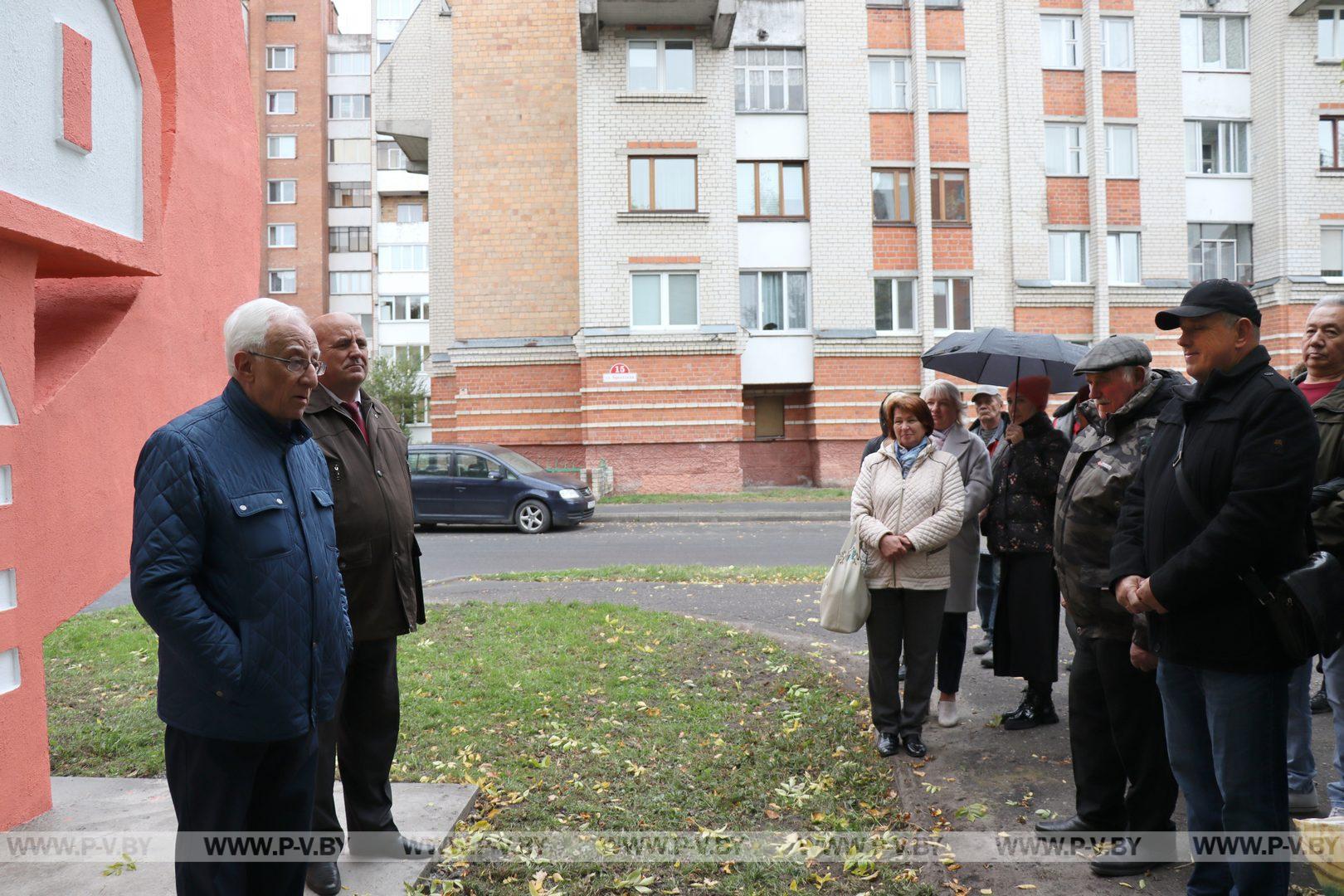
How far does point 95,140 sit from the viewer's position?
4.74 metres

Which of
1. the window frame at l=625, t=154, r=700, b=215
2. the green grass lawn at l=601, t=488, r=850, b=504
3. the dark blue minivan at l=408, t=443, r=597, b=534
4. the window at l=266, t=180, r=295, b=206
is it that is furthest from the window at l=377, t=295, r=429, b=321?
the dark blue minivan at l=408, t=443, r=597, b=534

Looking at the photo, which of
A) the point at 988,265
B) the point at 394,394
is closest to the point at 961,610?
the point at 988,265

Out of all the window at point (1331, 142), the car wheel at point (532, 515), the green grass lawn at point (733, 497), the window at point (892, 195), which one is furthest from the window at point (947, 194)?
the car wheel at point (532, 515)

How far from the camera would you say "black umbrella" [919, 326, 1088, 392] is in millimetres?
6047

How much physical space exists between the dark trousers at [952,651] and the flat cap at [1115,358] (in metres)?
2.18

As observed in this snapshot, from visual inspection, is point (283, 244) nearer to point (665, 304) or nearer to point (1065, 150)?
point (665, 304)

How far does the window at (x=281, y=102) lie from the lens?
156ft

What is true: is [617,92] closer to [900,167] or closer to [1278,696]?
[900,167]

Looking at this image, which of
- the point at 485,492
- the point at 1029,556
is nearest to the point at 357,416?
the point at 1029,556

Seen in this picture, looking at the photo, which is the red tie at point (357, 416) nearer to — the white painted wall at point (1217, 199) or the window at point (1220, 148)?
the white painted wall at point (1217, 199)

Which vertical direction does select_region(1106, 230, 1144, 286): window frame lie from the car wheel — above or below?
A: above

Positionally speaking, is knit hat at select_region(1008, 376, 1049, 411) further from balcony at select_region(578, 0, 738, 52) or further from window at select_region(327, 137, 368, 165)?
window at select_region(327, 137, 368, 165)

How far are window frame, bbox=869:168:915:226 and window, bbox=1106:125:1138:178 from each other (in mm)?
5926

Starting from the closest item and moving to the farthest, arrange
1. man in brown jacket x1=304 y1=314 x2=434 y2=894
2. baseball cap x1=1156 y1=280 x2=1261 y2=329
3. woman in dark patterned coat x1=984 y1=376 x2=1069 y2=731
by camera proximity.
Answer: baseball cap x1=1156 y1=280 x2=1261 y2=329 → man in brown jacket x1=304 y1=314 x2=434 y2=894 → woman in dark patterned coat x1=984 y1=376 x2=1069 y2=731
